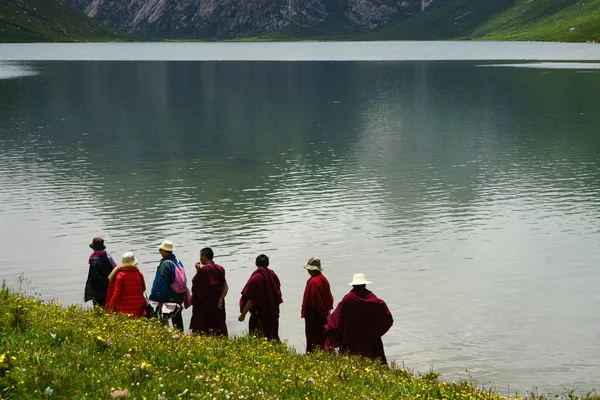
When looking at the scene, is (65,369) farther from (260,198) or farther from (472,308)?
(260,198)

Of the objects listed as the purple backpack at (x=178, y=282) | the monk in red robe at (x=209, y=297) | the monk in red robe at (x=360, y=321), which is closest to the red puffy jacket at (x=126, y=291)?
the purple backpack at (x=178, y=282)

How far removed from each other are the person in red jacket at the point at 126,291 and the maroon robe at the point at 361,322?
5.40m

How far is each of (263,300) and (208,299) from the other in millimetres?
1554

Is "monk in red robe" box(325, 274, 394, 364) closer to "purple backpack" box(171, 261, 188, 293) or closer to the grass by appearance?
the grass

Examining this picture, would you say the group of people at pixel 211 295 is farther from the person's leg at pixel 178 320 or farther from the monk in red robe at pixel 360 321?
the monk in red robe at pixel 360 321

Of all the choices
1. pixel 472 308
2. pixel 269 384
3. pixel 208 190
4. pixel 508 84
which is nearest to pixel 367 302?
pixel 269 384

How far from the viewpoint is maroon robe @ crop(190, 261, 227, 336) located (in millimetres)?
21516

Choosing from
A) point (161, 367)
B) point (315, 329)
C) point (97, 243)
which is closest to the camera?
point (161, 367)

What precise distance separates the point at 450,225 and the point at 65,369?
27981 millimetres

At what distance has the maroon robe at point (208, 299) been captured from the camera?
70.6ft

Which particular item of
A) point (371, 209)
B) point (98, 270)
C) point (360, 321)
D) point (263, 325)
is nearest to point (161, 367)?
point (360, 321)

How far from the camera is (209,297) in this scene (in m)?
21.8

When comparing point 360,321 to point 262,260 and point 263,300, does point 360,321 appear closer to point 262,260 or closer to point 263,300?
point 262,260

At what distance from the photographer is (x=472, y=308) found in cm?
2786
